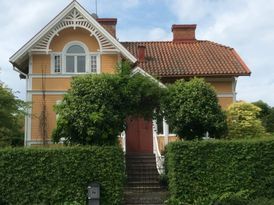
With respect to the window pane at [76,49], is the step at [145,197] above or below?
below

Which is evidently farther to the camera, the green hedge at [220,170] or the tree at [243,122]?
the tree at [243,122]

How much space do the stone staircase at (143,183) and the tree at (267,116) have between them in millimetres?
17640

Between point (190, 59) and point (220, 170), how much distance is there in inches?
474

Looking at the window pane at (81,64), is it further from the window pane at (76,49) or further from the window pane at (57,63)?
the window pane at (57,63)

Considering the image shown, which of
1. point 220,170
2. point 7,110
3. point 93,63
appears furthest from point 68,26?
point 220,170

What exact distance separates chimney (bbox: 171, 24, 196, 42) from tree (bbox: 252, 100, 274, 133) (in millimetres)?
11042

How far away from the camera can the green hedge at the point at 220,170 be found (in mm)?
17516

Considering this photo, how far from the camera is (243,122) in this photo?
2245cm

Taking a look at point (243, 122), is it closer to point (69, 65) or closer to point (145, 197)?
point (145, 197)

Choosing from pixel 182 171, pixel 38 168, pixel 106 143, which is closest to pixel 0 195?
pixel 38 168

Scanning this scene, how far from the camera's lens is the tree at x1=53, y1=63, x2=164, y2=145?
18.4 m

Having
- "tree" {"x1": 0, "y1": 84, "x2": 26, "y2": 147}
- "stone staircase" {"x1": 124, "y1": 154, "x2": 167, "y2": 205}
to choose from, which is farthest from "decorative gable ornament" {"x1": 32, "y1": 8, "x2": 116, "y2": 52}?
"stone staircase" {"x1": 124, "y1": 154, "x2": 167, "y2": 205}

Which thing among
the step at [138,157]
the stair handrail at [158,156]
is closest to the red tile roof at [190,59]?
the stair handrail at [158,156]

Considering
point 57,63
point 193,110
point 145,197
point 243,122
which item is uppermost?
point 57,63
